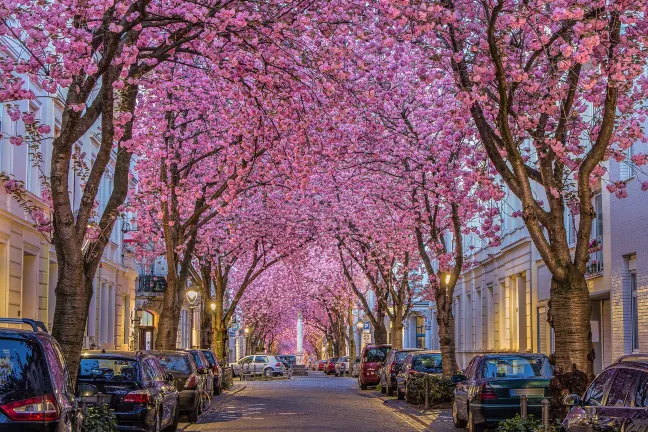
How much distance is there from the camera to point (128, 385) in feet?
53.8

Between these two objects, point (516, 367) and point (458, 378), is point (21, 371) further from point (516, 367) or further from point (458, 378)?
point (458, 378)

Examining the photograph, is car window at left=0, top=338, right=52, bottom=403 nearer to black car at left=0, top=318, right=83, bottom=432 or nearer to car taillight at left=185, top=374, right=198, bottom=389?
black car at left=0, top=318, right=83, bottom=432

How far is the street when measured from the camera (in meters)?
21.5

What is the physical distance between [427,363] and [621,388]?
20.8 m

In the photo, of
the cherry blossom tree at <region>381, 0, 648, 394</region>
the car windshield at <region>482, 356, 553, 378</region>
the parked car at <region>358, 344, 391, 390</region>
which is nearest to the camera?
the cherry blossom tree at <region>381, 0, 648, 394</region>

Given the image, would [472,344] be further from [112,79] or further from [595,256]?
[112,79]

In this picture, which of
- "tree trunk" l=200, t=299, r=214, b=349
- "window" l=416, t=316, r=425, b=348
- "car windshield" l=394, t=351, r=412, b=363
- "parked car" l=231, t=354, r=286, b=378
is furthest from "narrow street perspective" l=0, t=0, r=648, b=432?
"window" l=416, t=316, r=425, b=348

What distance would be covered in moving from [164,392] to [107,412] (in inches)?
147

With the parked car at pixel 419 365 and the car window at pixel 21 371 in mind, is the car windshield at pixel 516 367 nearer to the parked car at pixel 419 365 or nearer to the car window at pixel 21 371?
the car window at pixel 21 371

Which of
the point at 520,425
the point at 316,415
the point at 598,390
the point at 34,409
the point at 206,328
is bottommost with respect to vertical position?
the point at 316,415

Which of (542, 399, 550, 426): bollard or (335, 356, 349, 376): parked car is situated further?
(335, 356, 349, 376): parked car

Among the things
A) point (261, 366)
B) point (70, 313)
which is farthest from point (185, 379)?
point (261, 366)

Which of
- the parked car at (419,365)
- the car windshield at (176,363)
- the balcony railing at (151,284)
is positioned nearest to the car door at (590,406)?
the car windshield at (176,363)

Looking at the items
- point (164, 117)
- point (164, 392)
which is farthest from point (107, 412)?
point (164, 117)
